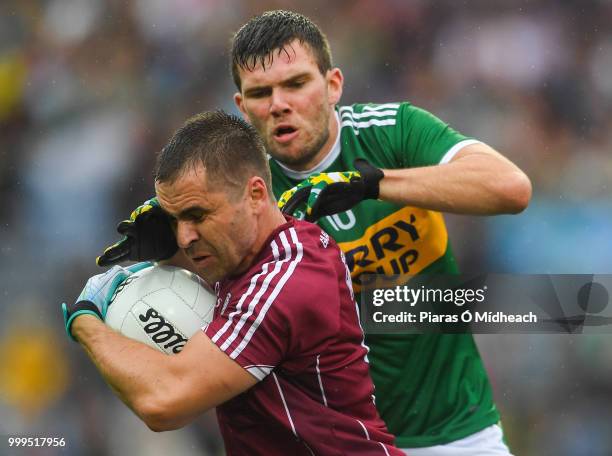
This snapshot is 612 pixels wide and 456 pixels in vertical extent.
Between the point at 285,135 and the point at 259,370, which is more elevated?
the point at 285,135

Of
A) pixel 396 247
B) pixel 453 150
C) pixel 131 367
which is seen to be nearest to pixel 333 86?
pixel 453 150

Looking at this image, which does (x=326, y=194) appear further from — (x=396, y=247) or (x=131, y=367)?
(x=131, y=367)

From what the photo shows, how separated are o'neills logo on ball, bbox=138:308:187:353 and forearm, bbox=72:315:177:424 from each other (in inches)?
5.7

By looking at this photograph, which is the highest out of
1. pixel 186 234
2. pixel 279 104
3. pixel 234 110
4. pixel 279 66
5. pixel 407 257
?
pixel 279 66

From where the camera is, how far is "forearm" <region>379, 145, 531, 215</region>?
2887 mm

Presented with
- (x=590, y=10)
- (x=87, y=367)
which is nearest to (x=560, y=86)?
(x=590, y=10)

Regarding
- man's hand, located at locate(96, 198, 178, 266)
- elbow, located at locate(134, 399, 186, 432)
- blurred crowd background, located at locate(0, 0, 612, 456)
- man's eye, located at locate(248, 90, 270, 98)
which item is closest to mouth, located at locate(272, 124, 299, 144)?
man's eye, located at locate(248, 90, 270, 98)

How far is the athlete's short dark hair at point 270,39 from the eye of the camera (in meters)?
3.00

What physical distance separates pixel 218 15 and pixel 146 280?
12.6ft

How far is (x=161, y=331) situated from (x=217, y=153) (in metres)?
0.54

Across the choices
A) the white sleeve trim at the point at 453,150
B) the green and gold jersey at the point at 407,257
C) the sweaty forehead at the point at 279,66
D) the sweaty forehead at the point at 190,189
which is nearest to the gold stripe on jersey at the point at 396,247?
the green and gold jersey at the point at 407,257

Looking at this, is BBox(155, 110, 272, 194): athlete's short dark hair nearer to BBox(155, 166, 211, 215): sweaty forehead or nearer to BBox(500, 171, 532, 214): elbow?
BBox(155, 166, 211, 215): sweaty forehead

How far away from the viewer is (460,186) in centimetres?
290

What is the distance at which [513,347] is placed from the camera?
18.9 feet
